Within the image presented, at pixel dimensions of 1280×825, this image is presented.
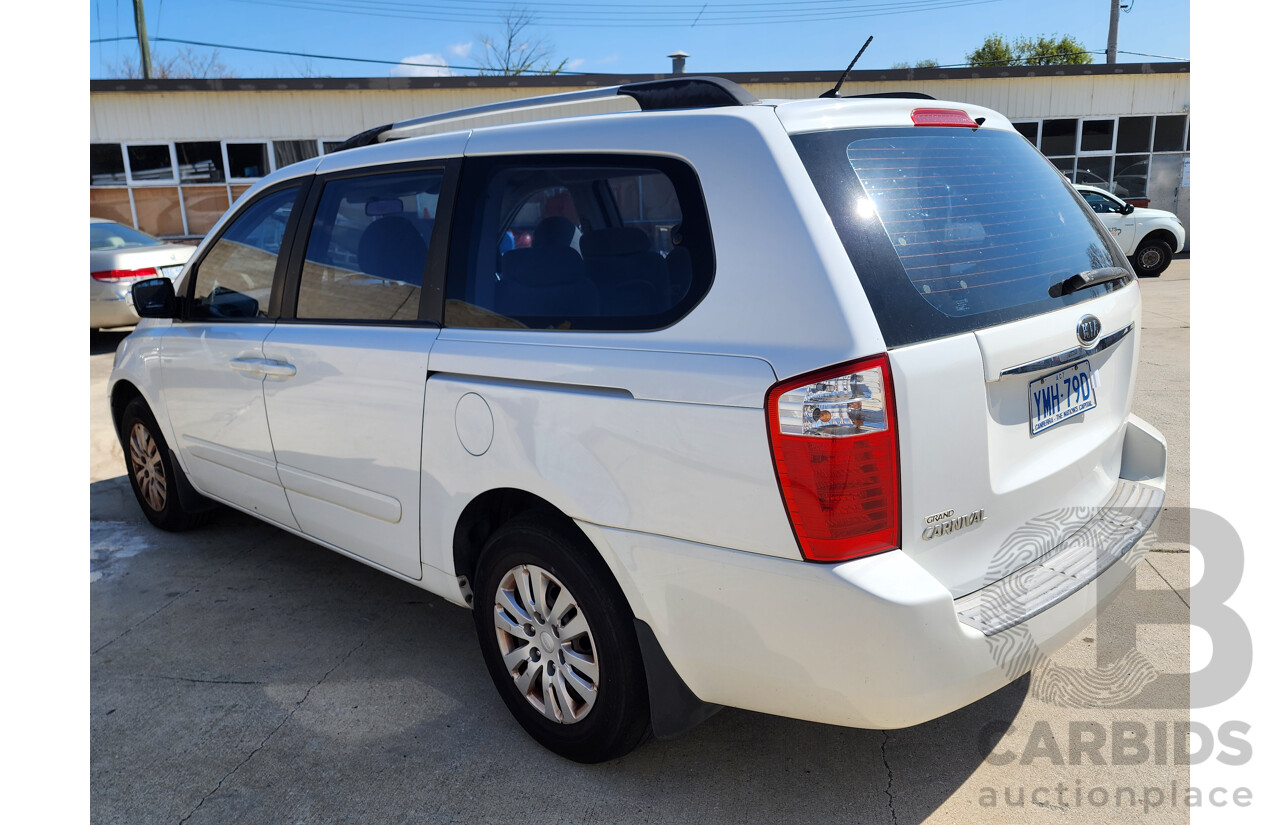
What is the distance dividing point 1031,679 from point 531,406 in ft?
6.44

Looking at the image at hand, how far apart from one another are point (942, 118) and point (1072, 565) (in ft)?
4.22

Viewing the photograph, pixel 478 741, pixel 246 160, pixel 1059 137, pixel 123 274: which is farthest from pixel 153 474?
pixel 1059 137

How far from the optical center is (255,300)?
3738 mm

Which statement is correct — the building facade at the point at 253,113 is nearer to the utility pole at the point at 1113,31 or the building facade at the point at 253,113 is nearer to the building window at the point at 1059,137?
the building window at the point at 1059,137

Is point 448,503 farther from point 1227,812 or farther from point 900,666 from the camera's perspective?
point 1227,812

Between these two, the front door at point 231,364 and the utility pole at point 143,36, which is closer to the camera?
the front door at point 231,364

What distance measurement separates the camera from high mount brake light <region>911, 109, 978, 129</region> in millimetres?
2404

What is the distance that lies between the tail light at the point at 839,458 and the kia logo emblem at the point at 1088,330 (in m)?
0.79

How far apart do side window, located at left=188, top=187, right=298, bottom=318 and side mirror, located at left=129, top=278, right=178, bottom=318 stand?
0.35ft

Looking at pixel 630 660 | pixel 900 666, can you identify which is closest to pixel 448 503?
pixel 630 660

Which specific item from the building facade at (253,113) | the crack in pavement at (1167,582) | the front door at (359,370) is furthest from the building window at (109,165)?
the crack in pavement at (1167,582)

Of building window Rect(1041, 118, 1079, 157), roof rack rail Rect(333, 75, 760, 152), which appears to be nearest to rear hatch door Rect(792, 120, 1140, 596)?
roof rack rail Rect(333, 75, 760, 152)

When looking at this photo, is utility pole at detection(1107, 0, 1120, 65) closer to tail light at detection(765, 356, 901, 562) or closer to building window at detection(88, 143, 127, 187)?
building window at detection(88, 143, 127, 187)

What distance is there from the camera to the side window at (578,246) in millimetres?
2268
